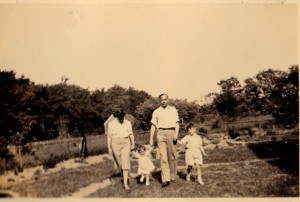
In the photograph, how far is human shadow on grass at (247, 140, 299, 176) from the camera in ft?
24.7

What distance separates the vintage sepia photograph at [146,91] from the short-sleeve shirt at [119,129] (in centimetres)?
8

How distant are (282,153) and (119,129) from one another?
2930 millimetres

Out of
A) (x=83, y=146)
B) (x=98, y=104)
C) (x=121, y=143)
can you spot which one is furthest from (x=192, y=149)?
(x=83, y=146)

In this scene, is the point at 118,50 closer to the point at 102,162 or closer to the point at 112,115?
the point at 112,115

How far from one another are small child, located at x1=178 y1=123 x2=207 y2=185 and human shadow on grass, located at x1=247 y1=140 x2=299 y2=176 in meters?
1.02

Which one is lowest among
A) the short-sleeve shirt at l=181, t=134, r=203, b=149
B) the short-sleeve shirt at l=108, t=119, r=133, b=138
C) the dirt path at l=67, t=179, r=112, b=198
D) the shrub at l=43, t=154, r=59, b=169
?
the dirt path at l=67, t=179, r=112, b=198

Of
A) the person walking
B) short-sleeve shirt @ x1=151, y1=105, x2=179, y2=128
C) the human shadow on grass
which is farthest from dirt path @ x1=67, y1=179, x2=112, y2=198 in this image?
the human shadow on grass

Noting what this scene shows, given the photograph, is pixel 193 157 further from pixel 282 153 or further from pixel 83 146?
pixel 83 146

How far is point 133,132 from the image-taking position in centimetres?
760

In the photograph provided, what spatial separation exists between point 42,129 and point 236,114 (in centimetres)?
355

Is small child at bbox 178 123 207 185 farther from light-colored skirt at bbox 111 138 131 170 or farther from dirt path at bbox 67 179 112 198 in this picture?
dirt path at bbox 67 179 112 198

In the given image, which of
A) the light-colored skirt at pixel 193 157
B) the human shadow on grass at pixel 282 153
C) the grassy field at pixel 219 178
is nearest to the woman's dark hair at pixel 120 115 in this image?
the grassy field at pixel 219 178

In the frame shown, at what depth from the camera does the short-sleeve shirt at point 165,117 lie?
294 inches

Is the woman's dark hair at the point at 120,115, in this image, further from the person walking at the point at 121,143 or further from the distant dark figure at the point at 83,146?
the distant dark figure at the point at 83,146
